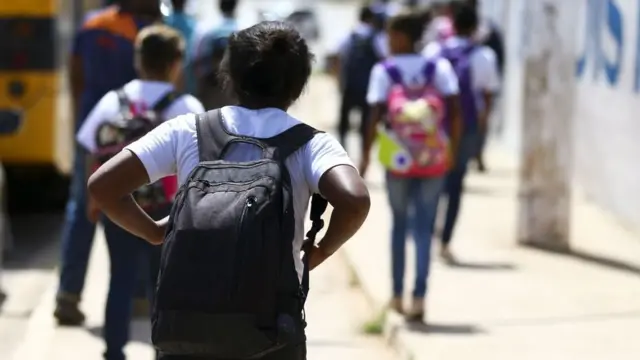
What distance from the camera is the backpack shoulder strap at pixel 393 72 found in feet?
24.3

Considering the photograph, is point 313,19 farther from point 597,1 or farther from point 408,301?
point 408,301

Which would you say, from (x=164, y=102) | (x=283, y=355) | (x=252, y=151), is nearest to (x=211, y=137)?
(x=252, y=151)

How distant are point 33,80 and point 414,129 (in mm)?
3849

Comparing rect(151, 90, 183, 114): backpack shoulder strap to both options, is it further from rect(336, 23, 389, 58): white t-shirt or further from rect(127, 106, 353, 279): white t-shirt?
rect(336, 23, 389, 58): white t-shirt

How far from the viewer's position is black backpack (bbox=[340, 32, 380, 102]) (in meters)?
13.5

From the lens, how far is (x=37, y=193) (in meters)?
12.7

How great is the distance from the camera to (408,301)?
8.31 m

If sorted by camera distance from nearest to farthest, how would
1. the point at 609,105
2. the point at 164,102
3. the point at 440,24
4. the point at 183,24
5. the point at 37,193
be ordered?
the point at 164,102 → the point at 183,24 → the point at 609,105 → the point at 37,193 → the point at 440,24

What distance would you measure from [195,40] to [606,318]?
4219mm

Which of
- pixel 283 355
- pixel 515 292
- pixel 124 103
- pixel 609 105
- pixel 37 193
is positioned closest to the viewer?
pixel 283 355

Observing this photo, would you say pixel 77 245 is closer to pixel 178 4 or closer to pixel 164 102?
pixel 164 102

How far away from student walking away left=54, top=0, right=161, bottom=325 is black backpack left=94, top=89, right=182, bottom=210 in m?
1.27

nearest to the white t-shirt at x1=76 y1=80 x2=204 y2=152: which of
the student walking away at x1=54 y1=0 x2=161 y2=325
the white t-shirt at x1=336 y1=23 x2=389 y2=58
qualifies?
the student walking away at x1=54 y1=0 x2=161 y2=325

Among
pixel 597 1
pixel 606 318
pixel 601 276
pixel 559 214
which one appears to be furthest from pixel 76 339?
pixel 597 1
